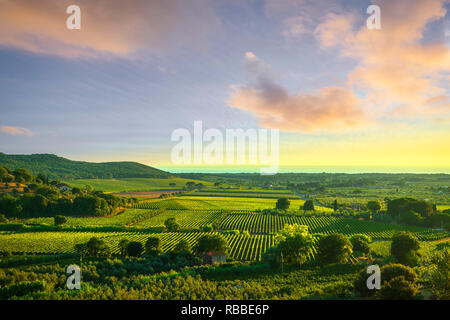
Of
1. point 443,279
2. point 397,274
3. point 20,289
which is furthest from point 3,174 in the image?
point 443,279

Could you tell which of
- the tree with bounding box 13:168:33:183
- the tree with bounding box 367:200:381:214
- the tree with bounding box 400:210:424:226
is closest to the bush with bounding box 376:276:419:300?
the tree with bounding box 400:210:424:226

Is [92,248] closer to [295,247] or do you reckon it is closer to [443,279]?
[295,247]

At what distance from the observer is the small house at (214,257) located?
130ft

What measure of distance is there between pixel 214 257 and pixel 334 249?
778 inches

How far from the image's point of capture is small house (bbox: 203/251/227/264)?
1557 inches

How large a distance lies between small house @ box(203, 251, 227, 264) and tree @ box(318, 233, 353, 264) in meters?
16.2

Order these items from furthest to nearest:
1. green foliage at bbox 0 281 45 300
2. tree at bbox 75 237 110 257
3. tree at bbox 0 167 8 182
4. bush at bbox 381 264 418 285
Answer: tree at bbox 0 167 8 182 → tree at bbox 75 237 110 257 → green foliage at bbox 0 281 45 300 → bush at bbox 381 264 418 285

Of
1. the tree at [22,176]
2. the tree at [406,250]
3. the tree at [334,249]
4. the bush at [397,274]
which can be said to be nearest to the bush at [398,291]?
the bush at [397,274]

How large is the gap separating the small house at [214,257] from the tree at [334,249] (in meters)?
16.2

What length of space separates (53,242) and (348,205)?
11756 cm

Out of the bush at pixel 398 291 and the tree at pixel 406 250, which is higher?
the bush at pixel 398 291

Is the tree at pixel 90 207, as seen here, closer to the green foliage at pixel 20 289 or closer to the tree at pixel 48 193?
the tree at pixel 48 193

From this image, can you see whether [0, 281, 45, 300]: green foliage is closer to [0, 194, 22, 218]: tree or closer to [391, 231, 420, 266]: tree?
[391, 231, 420, 266]: tree
